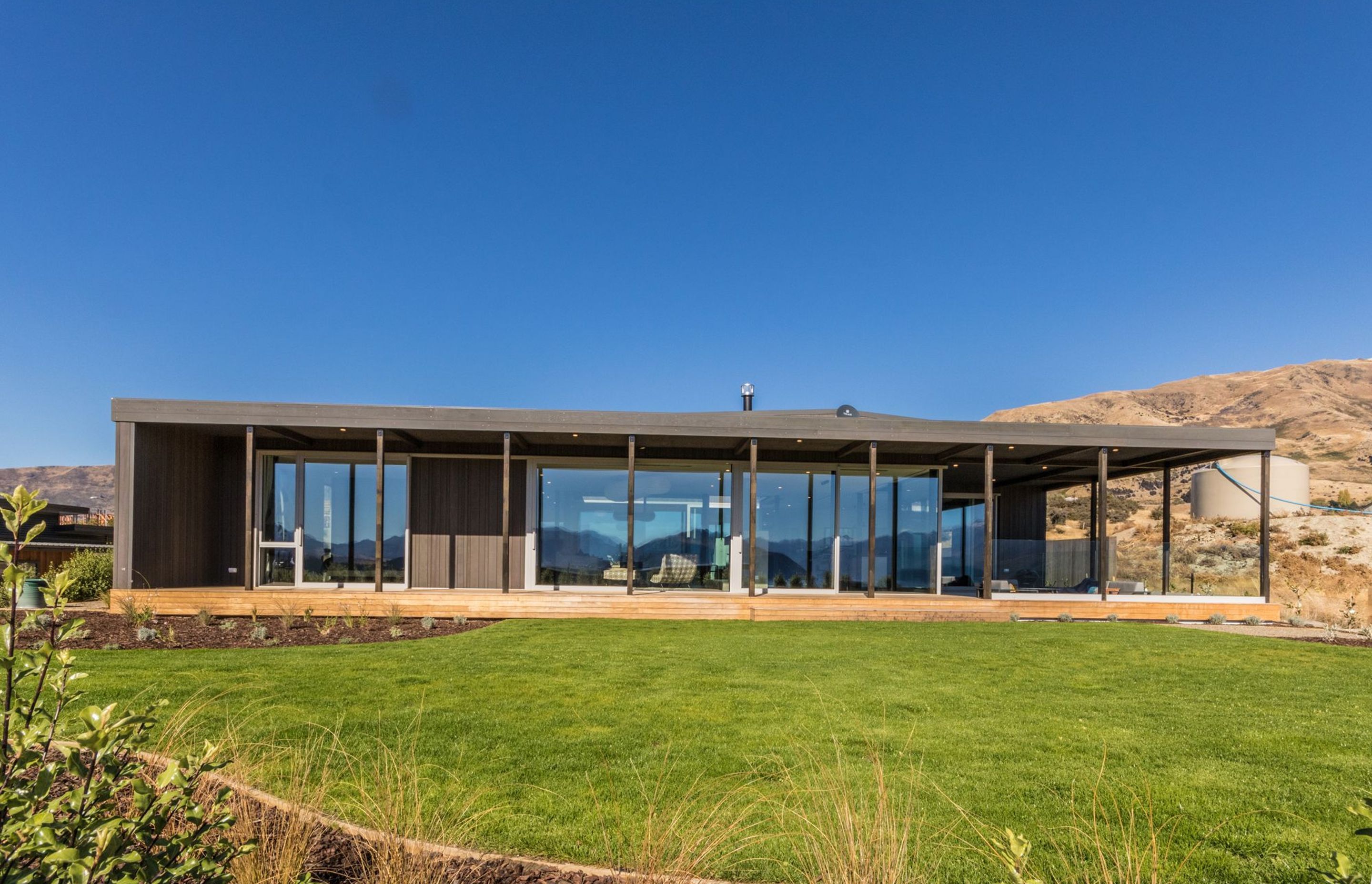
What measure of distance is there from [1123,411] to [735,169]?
3335 inches

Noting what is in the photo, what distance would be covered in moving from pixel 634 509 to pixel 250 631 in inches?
241

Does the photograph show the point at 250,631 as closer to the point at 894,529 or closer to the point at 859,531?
the point at 859,531

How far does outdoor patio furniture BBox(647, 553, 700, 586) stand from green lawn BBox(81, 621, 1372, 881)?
4.64 metres

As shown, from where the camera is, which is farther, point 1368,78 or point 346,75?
point 1368,78

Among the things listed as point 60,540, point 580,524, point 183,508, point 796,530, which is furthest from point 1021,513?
point 60,540

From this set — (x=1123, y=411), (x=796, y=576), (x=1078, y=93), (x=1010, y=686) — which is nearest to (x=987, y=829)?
(x=1010, y=686)

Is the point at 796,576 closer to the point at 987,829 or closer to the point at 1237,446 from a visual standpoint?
the point at 1237,446

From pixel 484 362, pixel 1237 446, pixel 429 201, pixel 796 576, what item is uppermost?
pixel 429 201

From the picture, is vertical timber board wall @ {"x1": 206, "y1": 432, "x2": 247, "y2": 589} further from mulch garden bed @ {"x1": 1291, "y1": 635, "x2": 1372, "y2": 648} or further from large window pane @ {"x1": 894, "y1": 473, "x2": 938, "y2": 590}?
mulch garden bed @ {"x1": 1291, "y1": 635, "x2": 1372, "y2": 648}

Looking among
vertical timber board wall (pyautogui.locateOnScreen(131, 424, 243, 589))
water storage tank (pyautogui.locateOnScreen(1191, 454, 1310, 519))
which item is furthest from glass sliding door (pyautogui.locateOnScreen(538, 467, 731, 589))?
water storage tank (pyautogui.locateOnScreen(1191, 454, 1310, 519))

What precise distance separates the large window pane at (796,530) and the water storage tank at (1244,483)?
8239 mm

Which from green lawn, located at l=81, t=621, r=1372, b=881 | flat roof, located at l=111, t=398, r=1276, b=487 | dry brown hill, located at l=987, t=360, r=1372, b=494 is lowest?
green lawn, located at l=81, t=621, r=1372, b=881

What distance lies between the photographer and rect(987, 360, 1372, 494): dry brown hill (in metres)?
60.9

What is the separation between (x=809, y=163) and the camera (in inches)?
1091
